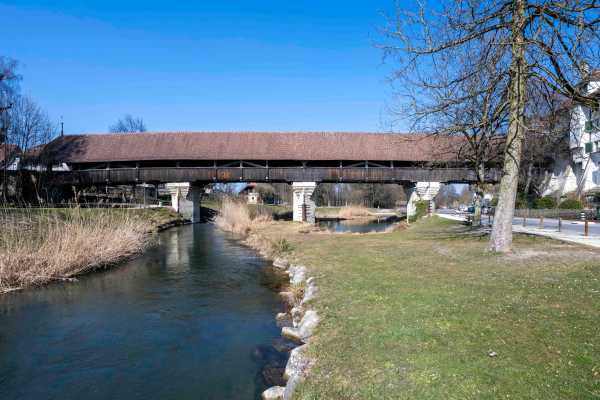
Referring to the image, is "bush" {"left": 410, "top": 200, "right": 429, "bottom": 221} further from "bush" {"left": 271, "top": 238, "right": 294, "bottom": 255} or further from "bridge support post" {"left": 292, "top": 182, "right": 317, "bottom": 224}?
"bush" {"left": 271, "top": 238, "right": 294, "bottom": 255}

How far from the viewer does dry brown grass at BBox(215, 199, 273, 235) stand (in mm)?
23109

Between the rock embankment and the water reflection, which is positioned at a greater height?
the rock embankment

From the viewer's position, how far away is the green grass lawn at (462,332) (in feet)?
10.8

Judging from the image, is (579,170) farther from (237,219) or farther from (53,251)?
(53,251)

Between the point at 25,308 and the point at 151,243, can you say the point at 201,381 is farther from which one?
the point at 151,243

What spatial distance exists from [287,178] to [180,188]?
8.11m

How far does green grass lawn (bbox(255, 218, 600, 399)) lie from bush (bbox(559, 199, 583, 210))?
19.8 metres

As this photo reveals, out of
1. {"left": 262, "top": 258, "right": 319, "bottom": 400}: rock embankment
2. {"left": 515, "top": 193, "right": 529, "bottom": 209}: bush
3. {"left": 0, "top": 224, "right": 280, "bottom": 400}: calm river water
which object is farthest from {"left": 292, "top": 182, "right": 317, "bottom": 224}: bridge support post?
{"left": 262, "top": 258, "right": 319, "bottom": 400}: rock embankment

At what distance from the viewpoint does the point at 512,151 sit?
8.83m

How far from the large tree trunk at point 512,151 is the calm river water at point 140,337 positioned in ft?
17.2

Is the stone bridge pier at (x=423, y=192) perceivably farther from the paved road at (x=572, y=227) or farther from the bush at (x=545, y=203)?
the paved road at (x=572, y=227)

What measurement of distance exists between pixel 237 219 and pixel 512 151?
688 inches

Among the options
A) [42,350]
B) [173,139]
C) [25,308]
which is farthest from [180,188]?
[42,350]

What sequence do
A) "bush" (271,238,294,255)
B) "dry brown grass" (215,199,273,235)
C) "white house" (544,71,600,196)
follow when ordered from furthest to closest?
1. "white house" (544,71,600,196)
2. "dry brown grass" (215,199,273,235)
3. "bush" (271,238,294,255)
